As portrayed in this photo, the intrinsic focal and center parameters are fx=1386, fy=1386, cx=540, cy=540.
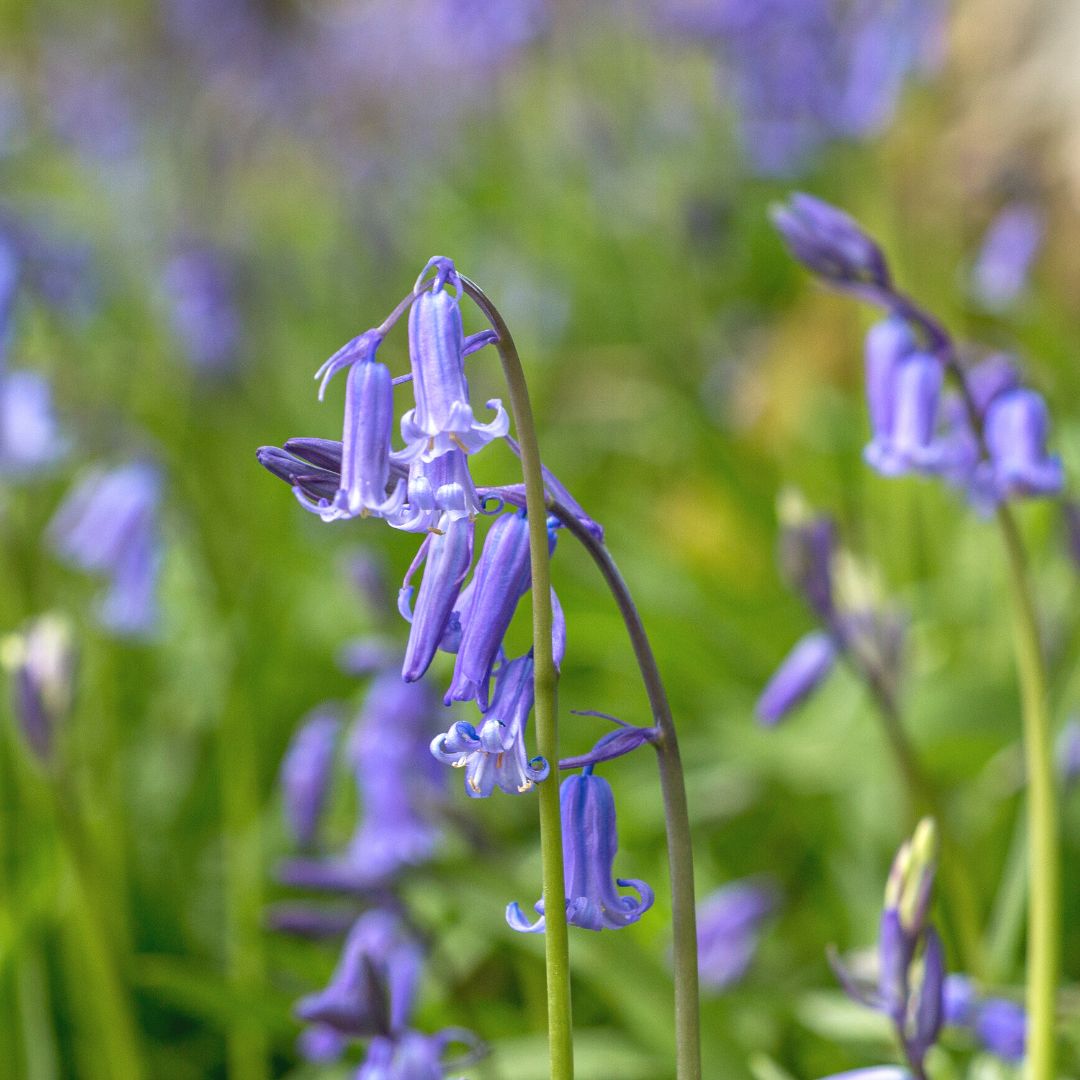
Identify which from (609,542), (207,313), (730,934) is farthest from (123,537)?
(207,313)

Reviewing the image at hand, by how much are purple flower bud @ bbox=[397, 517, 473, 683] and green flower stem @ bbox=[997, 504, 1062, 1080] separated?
953mm

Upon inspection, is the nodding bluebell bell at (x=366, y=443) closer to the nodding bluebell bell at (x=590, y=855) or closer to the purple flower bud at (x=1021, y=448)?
the nodding bluebell bell at (x=590, y=855)

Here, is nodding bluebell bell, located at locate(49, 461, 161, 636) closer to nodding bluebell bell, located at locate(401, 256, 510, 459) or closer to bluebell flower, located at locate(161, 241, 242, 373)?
nodding bluebell bell, located at locate(401, 256, 510, 459)

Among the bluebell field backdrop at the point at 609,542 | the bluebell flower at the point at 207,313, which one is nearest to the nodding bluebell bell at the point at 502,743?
the bluebell field backdrop at the point at 609,542

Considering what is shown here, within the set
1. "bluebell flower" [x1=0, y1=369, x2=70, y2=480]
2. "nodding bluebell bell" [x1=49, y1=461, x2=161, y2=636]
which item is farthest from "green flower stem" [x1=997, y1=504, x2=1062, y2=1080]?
"bluebell flower" [x1=0, y1=369, x2=70, y2=480]

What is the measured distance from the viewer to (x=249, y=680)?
3.42 m

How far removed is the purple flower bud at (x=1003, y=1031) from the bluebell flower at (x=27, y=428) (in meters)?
2.43

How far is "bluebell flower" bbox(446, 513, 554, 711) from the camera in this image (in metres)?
1.16

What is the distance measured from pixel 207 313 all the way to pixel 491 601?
545 centimetres

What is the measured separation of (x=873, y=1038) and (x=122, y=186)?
10.3 metres

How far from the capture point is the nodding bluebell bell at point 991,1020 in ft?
6.23

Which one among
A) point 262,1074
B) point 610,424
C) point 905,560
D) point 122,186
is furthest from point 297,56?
point 262,1074

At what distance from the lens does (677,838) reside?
1.22 m

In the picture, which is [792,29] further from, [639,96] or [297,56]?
[297,56]
